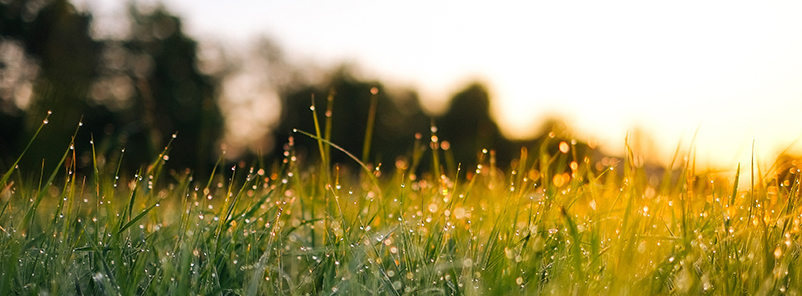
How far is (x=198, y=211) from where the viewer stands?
1456 mm

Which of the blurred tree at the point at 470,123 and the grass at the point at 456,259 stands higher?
the grass at the point at 456,259

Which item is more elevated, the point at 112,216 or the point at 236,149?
the point at 112,216

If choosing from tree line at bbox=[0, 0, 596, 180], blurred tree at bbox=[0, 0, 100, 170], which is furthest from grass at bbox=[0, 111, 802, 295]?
blurred tree at bbox=[0, 0, 100, 170]

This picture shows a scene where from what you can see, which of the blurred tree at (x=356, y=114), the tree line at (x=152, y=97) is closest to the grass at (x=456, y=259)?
the tree line at (x=152, y=97)

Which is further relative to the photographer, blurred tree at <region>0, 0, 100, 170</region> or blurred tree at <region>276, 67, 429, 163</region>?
blurred tree at <region>276, 67, 429, 163</region>

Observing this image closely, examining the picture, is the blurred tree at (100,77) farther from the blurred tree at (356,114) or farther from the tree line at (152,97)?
the blurred tree at (356,114)

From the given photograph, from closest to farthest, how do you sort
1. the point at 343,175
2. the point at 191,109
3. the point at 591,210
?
the point at 591,210 < the point at 343,175 < the point at 191,109

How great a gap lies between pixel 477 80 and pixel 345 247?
1054 inches

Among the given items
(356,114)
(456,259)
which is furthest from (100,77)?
(456,259)

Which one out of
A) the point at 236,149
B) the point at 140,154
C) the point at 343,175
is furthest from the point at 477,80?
the point at 343,175

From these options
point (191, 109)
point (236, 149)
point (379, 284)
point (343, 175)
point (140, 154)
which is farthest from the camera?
point (236, 149)

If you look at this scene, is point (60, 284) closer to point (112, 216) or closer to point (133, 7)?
point (112, 216)

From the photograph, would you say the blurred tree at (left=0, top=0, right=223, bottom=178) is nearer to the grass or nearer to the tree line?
the tree line

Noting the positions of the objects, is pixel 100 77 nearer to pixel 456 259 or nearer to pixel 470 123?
pixel 470 123
